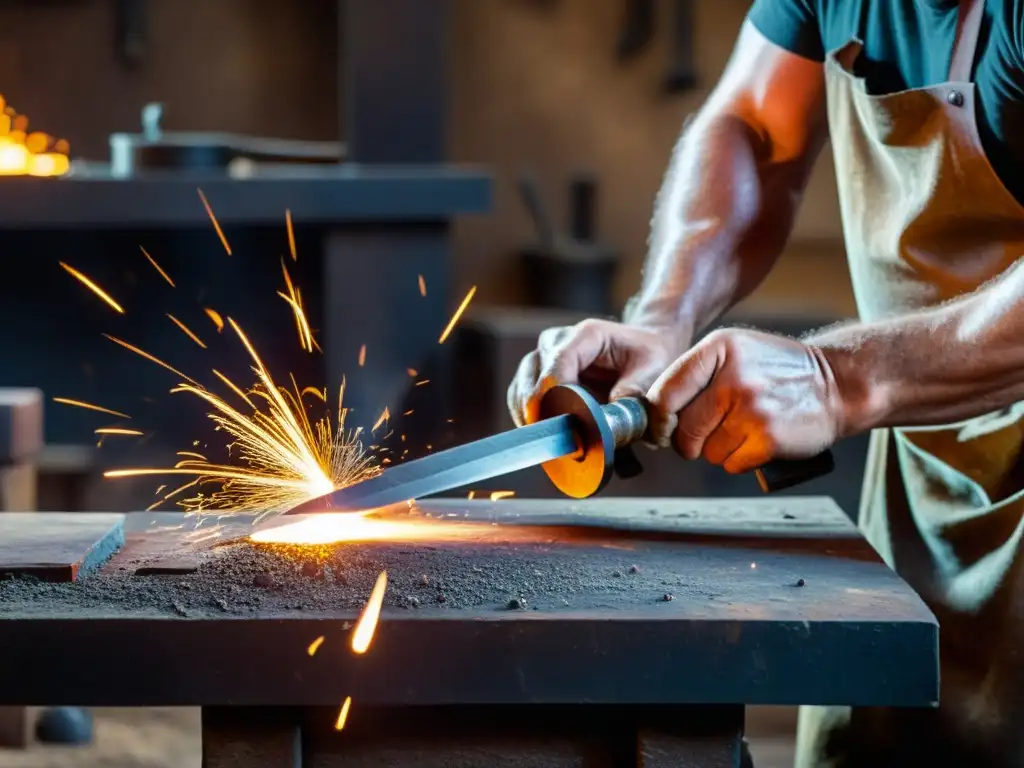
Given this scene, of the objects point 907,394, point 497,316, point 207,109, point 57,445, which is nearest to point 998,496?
point 907,394

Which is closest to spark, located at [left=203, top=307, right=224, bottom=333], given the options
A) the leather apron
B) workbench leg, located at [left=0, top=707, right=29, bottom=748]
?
workbench leg, located at [left=0, top=707, right=29, bottom=748]

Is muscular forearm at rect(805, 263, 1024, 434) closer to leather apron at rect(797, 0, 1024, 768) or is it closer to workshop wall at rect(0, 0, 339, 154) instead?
leather apron at rect(797, 0, 1024, 768)

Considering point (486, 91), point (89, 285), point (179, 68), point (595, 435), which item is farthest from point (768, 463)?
point (486, 91)

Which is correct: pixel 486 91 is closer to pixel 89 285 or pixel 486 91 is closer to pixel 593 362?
pixel 89 285

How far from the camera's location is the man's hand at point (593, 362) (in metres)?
1.57

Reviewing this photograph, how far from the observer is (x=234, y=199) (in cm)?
358

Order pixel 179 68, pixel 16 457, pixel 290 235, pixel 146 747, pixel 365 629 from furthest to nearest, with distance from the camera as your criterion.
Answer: pixel 179 68 < pixel 290 235 < pixel 146 747 < pixel 16 457 < pixel 365 629

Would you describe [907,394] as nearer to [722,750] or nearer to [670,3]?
[722,750]

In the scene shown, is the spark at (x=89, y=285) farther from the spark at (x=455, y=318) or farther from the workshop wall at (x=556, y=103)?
the workshop wall at (x=556, y=103)

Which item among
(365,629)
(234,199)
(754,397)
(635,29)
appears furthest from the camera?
(635,29)

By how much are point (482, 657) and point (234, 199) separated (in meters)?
2.64

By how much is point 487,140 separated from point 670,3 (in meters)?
1.13

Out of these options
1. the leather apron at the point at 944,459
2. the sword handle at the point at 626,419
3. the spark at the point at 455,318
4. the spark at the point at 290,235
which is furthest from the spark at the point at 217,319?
the sword handle at the point at 626,419

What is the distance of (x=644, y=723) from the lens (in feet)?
3.95
